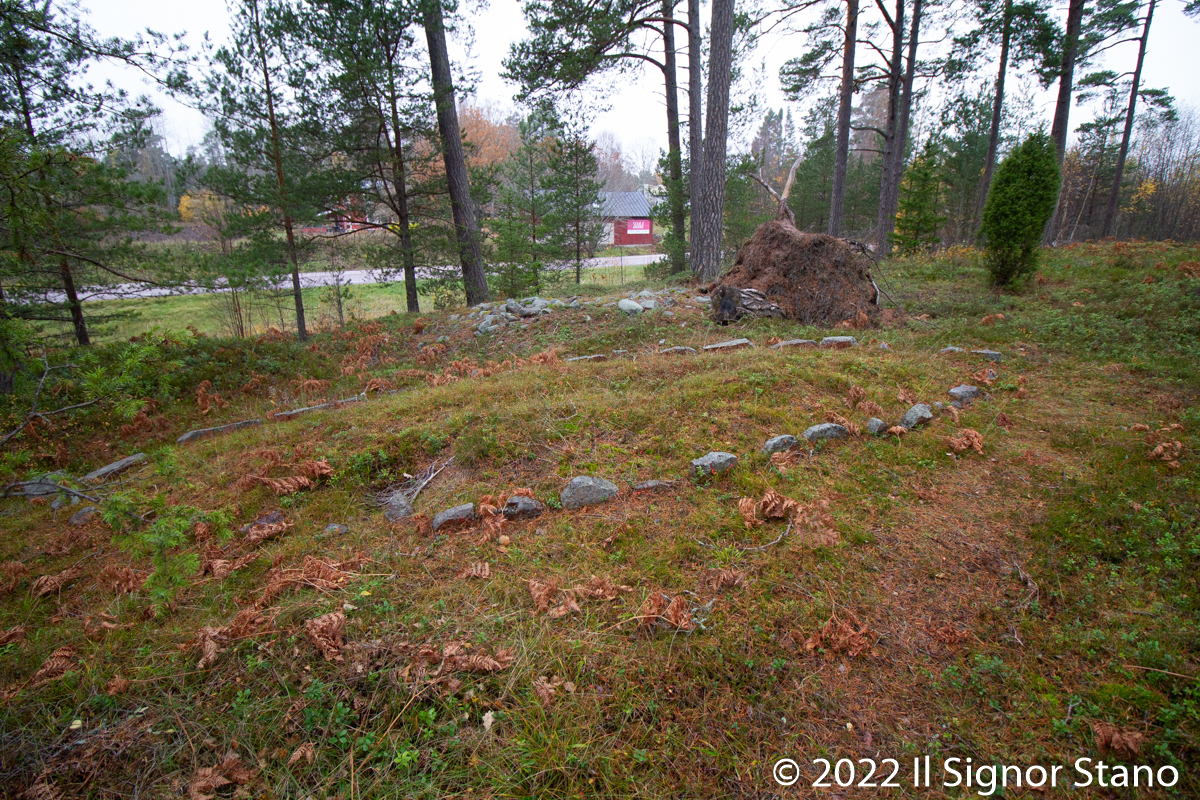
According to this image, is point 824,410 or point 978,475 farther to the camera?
point 824,410

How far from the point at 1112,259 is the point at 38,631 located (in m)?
14.7

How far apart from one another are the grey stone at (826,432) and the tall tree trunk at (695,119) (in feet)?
22.5

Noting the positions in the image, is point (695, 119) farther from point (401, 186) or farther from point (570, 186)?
point (401, 186)

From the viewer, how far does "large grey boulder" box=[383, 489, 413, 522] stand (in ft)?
10.5

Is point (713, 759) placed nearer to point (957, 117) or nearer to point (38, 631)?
point (38, 631)

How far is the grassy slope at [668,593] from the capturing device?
1761mm

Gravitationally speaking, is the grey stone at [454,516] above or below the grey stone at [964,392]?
below

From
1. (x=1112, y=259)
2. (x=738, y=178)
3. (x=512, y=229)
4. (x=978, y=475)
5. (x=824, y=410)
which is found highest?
(x=738, y=178)

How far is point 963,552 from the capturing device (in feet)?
8.67

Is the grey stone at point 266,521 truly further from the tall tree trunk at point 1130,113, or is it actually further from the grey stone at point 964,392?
the tall tree trunk at point 1130,113

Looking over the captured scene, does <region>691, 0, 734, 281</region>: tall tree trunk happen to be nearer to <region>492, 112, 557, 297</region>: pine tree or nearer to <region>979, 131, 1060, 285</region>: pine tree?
<region>492, 112, 557, 297</region>: pine tree

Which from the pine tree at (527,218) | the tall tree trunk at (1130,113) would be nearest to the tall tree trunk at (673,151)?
the pine tree at (527,218)

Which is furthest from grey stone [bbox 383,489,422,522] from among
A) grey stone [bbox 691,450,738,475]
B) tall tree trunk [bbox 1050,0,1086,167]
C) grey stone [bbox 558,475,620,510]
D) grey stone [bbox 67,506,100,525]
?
tall tree trunk [bbox 1050,0,1086,167]

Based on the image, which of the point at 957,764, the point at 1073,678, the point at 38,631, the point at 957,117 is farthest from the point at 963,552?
the point at 957,117
